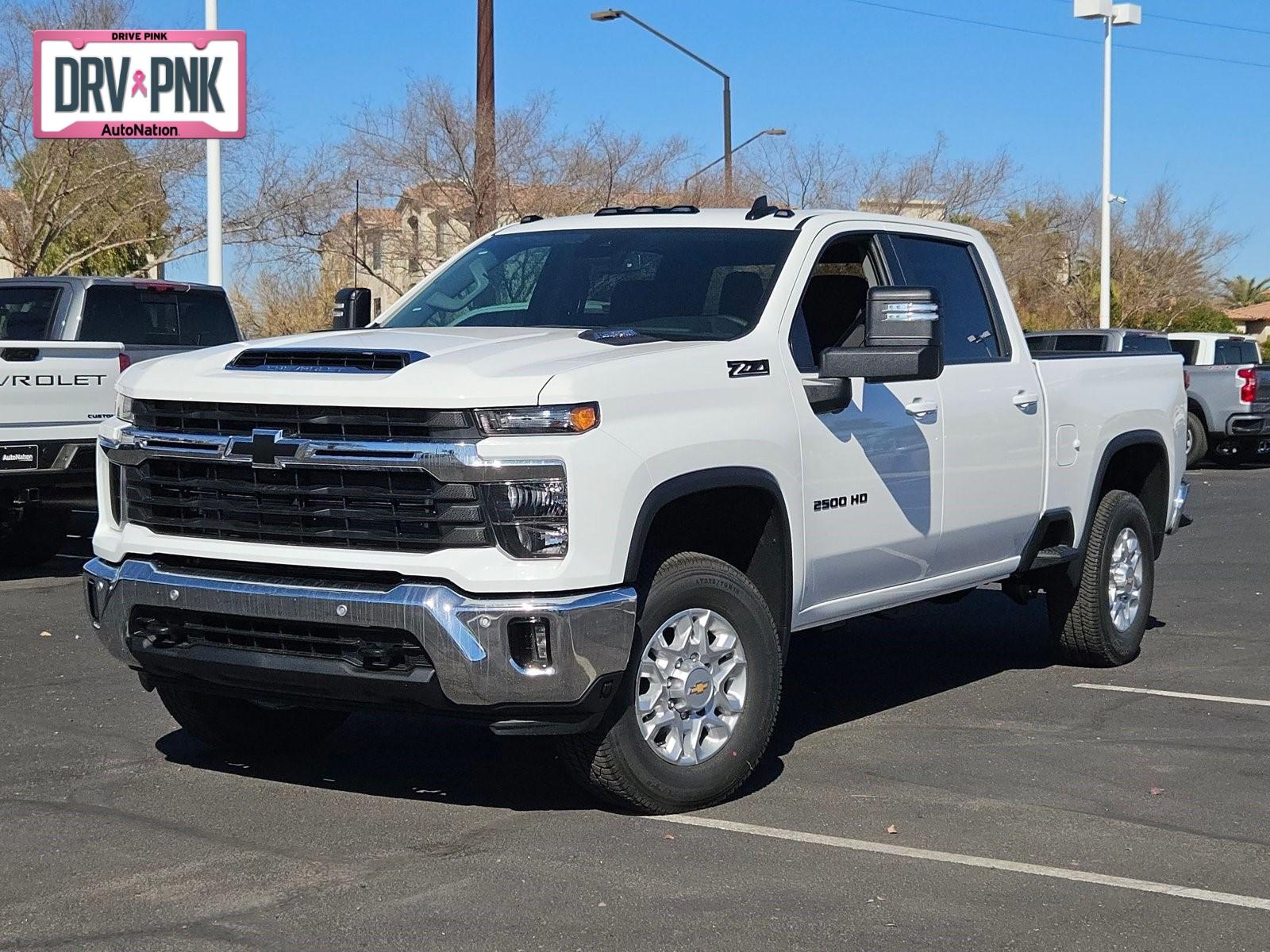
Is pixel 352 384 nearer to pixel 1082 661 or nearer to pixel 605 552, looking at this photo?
pixel 605 552

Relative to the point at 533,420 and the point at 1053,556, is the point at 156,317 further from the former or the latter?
the point at 533,420

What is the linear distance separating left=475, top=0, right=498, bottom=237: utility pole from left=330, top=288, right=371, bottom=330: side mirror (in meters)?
17.7

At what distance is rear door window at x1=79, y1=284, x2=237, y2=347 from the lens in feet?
41.9

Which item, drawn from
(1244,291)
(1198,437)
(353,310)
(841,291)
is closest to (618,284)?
(841,291)

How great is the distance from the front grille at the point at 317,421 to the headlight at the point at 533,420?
0.05 metres

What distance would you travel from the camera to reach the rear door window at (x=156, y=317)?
1278cm

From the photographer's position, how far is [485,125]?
93.2 feet

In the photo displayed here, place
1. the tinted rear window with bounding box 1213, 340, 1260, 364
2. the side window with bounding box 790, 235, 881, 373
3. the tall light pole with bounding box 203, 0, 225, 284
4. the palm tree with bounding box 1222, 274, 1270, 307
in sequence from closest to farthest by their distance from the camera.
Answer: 1. the side window with bounding box 790, 235, 881, 373
2. the tall light pole with bounding box 203, 0, 225, 284
3. the tinted rear window with bounding box 1213, 340, 1260, 364
4. the palm tree with bounding box 1222, 274, 1270, 307

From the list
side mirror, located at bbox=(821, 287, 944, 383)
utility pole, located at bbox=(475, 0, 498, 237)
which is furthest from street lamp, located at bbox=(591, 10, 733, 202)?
side mirror, located at bbox=(821, 287, 944, 383)

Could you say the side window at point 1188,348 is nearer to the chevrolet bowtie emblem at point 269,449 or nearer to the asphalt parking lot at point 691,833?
the asphalt parking lot at point 691,833

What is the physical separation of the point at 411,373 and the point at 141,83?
17738mm

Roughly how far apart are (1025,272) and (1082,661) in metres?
40.3

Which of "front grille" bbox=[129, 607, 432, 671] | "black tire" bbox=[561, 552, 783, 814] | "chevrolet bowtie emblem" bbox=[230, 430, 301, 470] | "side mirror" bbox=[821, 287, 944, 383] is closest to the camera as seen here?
"front grille" bbox=[129, 607, 432, 671]

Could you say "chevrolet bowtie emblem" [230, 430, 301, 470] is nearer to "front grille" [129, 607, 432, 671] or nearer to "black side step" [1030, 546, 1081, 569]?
"front grille" [129, 607, 432, 671]
